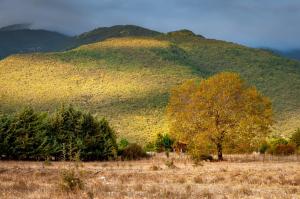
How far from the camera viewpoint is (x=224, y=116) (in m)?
48.5

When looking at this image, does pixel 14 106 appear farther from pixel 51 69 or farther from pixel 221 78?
pixel 221 78

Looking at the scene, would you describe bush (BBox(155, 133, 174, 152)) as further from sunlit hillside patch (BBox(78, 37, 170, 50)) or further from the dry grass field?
sunlit hillside patch (BBox(78, 37, 170, 50))

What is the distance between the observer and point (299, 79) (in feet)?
370

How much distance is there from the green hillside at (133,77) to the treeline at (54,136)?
102ft

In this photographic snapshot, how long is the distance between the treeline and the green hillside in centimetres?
3114

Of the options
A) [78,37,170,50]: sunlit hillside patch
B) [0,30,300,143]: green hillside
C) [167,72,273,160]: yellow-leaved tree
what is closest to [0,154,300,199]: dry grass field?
[167,72,273,160]: yellow-leaved tree

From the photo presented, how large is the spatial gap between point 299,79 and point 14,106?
6121 centimetres

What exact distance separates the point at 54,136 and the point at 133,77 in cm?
6351

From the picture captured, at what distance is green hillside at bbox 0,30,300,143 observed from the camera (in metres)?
90.2

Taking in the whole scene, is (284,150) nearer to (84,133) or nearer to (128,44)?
(84,133)

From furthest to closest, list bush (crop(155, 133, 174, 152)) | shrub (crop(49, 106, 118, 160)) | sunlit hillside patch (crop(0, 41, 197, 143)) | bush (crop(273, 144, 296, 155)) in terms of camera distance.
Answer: sunlit hillside patch (crop(0, 41, 197, 143)) → bush (crop(155, 133, 174, 152)) → bush (crop(273, 144, 296, 155)) → shrub (crop(49, 106, 118, 160))

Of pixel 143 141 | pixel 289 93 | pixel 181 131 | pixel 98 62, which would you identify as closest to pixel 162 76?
pixel 98 62

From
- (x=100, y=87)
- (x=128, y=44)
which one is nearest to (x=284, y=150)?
(x=100, y=87)

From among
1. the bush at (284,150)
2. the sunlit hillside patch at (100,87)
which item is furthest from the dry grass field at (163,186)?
the sunlit hillside patch at (100,87)
